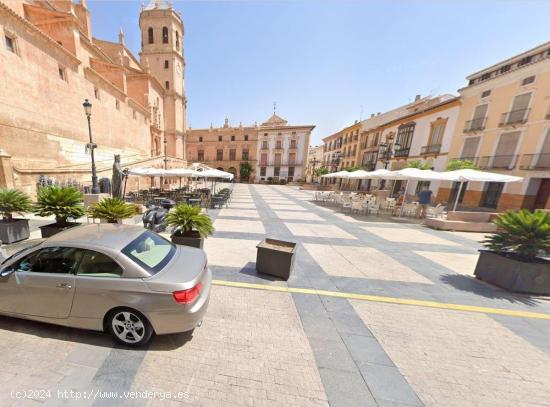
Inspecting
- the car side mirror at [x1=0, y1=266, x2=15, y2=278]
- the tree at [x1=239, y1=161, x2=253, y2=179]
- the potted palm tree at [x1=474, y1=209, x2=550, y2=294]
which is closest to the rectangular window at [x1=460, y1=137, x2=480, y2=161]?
the potted palm tree at [x1=474, y1=209, x2=550, y2=294]

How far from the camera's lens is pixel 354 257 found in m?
5.98

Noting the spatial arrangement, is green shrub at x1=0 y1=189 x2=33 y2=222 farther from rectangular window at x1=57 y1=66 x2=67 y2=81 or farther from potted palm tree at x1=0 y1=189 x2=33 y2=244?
rectangular window at x1=57 y1=66 x2=67 y2=81

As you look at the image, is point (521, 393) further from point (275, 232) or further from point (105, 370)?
point (275, 232)

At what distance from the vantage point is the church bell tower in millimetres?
33781

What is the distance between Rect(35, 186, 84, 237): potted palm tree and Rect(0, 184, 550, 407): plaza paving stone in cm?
347

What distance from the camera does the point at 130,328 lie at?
260 cm

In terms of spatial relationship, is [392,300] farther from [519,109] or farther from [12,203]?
[519,109]

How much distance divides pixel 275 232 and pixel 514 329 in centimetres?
624

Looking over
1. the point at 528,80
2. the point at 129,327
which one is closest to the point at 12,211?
the point at 129,327

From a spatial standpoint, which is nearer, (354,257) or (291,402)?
(291,402)

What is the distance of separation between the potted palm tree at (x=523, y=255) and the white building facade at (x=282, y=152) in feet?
144

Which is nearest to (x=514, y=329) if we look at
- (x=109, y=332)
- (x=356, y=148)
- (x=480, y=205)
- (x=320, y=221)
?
(x=109, y=332)

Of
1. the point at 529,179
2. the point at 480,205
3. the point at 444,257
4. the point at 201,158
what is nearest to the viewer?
the point at 444,257

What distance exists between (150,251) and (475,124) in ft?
84.7
